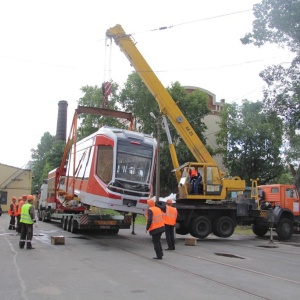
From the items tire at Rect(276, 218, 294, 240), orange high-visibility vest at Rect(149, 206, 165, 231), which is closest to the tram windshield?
orange high-visibility vest at Rect(149, 206, 165, 231)

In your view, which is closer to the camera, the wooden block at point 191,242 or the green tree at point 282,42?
the wooden block at point 191,242

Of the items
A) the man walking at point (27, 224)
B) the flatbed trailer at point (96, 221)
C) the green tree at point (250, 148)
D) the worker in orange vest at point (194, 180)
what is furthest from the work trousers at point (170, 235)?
the green tree at point (250, 148)

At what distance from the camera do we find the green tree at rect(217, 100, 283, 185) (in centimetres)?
4522

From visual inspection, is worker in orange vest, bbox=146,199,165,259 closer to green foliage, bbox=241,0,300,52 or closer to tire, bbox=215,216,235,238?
tire, bbox=215,216,235,238

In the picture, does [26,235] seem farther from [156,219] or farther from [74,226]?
[74,226]

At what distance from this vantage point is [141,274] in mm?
8508

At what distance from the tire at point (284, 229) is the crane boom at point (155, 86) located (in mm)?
4433

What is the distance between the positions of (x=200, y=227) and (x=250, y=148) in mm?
29937

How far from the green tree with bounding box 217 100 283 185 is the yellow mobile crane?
26503 mm

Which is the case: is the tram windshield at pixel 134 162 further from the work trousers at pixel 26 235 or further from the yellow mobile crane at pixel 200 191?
the work trousers at pixel 26 235

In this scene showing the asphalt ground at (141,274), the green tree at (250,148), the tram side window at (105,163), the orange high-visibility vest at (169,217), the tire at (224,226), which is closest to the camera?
the asphalt ground at (141,274)

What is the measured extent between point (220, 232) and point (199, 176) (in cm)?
267

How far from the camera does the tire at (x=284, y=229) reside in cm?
1923

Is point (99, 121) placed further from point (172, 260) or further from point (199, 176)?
point (172, 260)
